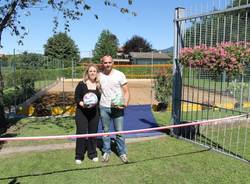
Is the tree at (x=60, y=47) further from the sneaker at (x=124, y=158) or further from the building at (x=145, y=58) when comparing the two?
the sneaker at (x=124, y=158)

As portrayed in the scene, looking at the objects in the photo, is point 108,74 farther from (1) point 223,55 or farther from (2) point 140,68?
(2) point 140,68

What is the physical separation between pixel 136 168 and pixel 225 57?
2.40 meters

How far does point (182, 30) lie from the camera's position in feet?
26.5

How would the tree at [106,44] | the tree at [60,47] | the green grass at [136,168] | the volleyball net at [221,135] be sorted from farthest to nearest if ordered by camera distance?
the tree at [60,47] → the tree at [106,44] → the volleyball net at [221,135] → the green grass at [136,168]

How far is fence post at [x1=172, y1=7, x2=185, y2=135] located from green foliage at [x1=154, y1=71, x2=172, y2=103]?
16.5 feet

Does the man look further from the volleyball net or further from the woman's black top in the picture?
the volleyball net

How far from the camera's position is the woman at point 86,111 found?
20.2 ft

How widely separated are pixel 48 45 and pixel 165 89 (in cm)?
6534

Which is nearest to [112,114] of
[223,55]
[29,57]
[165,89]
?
[223,55]

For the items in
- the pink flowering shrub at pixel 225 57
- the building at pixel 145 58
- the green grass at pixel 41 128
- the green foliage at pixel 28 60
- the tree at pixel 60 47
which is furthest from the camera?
the building at pixel 145 58

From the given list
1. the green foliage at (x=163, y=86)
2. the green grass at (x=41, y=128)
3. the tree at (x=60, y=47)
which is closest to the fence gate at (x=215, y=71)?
the green grass at (x=41, y=128)

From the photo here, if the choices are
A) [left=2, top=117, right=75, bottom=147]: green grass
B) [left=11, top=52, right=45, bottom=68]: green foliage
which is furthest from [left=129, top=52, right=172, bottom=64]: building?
[left=2, top=117, right=75, bottom=147]: green grass

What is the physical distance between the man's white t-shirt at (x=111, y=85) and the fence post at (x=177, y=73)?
2.32 metres

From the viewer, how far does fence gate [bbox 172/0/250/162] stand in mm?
6277
